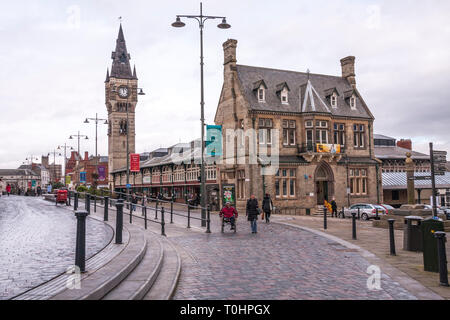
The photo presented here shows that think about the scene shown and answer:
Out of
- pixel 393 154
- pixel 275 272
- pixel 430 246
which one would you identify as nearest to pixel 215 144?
pixel 275 272

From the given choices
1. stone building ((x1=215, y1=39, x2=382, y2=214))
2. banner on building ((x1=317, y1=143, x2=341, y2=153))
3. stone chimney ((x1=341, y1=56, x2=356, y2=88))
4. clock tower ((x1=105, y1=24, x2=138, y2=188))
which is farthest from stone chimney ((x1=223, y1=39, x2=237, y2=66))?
clock tower ((x1=105, y1=24, x2=138, y2=188))

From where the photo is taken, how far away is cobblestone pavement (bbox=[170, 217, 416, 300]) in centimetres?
650

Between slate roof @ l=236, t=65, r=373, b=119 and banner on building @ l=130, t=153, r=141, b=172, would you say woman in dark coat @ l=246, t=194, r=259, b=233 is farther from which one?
banner on building @ l=130, t=153, r=141, b=172

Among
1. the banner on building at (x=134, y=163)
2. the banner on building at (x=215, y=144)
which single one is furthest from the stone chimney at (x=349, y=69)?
the banner on building at (x=134, y=163)

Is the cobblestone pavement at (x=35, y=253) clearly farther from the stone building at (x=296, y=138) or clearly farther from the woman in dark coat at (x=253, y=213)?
the stone building at (x=296, y=138)

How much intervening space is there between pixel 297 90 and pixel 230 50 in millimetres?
7474

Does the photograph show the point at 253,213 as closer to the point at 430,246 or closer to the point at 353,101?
the point at 430,246

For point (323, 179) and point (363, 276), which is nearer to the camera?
point (363, 276)

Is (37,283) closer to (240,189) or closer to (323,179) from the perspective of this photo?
(240,189)

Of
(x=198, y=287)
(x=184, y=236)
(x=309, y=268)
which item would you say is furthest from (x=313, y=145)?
(x=198, y=287)

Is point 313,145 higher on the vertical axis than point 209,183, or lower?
higher

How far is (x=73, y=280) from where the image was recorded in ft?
18.5
